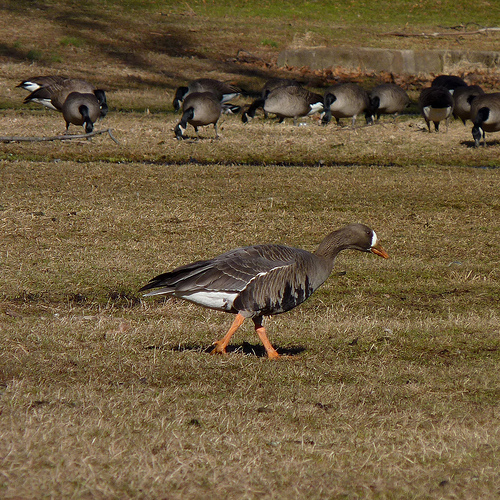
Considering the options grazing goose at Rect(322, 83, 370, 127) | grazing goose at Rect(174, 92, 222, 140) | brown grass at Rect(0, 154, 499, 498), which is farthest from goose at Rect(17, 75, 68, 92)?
brown grass at Rect(0, 154, 499, 498)

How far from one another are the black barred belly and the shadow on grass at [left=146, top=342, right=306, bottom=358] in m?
0.54

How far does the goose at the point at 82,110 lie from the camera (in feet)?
56.3

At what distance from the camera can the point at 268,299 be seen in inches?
240

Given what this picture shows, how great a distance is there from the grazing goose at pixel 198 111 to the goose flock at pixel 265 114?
0.02m

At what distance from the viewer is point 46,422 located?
442cm

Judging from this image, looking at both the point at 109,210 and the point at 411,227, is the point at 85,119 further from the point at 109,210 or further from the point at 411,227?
the point at 411,227

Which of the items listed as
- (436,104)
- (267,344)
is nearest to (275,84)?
(436,104)

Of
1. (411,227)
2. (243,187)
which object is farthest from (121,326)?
(243,187)

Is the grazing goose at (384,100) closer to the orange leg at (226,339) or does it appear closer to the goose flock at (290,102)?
the goose flock at (290,102)

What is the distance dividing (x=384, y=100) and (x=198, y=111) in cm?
646

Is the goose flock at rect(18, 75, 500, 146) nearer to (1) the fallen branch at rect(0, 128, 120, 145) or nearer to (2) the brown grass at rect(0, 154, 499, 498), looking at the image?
(1) the fallen branch at rect(0, 128, 120, 145)

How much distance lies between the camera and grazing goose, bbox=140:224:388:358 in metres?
6.01

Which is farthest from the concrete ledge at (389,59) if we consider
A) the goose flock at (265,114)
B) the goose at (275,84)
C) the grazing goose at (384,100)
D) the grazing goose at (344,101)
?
the grazing goose at (344,101)

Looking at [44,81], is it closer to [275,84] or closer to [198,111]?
[198,111]
